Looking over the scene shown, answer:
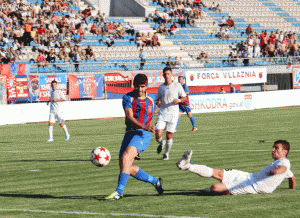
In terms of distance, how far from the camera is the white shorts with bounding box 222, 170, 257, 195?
8102mm

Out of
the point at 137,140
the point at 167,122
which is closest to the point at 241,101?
the point at 167,122

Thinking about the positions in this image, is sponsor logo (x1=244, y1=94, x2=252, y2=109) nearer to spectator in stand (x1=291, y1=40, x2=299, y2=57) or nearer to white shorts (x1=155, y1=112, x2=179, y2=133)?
spectator in stand (x1=291, y1=40, x2=299, y2=57)

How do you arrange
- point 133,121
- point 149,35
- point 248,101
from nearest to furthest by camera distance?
point 133,121, point 248,101, point 149,35

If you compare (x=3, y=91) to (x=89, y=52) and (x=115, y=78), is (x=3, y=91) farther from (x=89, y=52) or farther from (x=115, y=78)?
(x=89, y=52)

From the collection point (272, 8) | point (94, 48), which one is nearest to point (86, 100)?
point (94, 48)

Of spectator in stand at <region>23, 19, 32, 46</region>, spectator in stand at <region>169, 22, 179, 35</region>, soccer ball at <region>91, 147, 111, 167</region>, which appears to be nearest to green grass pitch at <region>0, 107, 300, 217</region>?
soccer ball at <region>91, 147, 111, 167</region>

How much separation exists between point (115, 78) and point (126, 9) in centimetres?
1695

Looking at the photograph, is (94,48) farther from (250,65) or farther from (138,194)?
(138,194)

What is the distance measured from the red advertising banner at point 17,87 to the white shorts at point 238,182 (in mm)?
23129

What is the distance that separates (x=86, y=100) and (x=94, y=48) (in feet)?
24.0

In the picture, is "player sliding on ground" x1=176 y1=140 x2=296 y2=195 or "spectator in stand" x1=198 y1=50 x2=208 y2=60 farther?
"spectator in stand" x1=198 y1=50 x2=208 y2=60

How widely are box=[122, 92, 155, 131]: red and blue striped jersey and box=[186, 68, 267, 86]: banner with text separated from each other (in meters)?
28.4

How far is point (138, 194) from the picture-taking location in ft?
28.6

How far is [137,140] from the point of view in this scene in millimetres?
8320
